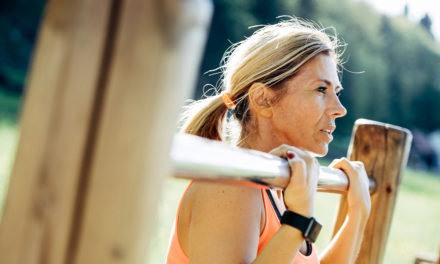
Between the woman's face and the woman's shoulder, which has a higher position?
the woman's face

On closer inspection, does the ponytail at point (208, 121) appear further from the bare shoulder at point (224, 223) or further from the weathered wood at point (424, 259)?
the weathered wood at point (424, 259)

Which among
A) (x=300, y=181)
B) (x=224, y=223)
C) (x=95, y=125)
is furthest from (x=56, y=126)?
(x=224, y=223)

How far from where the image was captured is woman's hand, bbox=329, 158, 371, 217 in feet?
5.57

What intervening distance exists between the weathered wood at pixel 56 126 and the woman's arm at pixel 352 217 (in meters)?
1.31

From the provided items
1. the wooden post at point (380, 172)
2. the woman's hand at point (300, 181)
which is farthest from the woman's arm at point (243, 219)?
the wooden post at point (380, 172)

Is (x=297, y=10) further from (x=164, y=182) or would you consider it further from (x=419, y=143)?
(x=164, y=182)

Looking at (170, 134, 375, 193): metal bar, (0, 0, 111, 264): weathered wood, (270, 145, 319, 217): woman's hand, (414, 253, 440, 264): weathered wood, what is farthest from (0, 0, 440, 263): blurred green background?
(0, 0, 111, 264): weathered wood

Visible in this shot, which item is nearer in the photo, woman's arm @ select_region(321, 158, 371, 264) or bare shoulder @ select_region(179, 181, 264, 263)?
bare shoulder @ select_region(179, 181, 264, 263)

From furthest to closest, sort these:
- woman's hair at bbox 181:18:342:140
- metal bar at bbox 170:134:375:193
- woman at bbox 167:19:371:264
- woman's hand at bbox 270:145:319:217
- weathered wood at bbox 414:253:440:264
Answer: weathered wood at bbox 414:253:440:264
woman's hair at bbox 181:18:342:140
woman at bbox 167:19:371:264
woman's hand at bbox 270:145:319:217
metal bar at bbox 170:134:375:193

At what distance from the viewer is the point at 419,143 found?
103ft

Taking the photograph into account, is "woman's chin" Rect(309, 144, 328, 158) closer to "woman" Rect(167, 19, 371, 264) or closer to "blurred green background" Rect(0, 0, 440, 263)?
"woman" Rect(167, 19, 371, 264)

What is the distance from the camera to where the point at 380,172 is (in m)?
1.87

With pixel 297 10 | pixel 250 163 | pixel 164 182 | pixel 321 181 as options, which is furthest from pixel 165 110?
pixel 297 10

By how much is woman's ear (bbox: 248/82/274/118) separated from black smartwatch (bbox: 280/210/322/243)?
0.70 meters
